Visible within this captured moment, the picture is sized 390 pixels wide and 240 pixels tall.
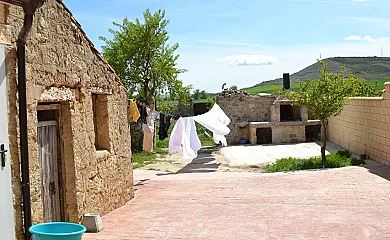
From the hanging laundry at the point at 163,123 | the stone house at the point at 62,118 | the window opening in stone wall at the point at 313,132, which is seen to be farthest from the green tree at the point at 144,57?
the stone house at the point at 62,118

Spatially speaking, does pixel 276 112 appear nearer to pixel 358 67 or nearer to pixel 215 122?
pixel 215 122

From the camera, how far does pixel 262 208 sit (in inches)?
341

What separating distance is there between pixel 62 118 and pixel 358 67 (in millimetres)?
35427

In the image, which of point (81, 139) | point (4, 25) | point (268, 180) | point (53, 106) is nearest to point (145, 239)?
point (81, 139)

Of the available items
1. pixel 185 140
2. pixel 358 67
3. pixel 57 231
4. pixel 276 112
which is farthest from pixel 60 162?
pixel 358 67

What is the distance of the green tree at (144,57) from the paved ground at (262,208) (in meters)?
10.9

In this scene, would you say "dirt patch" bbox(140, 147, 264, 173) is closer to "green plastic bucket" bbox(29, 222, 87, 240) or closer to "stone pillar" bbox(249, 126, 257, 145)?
"stone pillar" bbox(249, 126, 257, 145)

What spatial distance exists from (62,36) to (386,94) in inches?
389

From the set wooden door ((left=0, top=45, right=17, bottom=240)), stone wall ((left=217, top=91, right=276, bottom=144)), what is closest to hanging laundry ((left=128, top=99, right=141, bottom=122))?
wooden door ((left=0, top=45, right=17, bottom=240))

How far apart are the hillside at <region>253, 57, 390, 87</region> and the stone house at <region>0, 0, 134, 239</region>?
91.4 feet

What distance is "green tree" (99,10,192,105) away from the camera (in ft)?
73.9

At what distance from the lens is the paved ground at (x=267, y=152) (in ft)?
57.9

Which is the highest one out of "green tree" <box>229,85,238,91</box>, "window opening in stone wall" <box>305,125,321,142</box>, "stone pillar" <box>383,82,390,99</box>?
"green tree" <box>229,85,238,91</box>

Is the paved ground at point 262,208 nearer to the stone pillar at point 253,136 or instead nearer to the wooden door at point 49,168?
the wooden door at point 49,168
